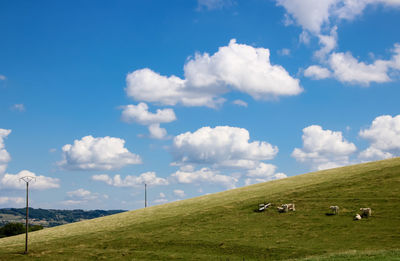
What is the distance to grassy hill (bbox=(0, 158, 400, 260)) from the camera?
160ft

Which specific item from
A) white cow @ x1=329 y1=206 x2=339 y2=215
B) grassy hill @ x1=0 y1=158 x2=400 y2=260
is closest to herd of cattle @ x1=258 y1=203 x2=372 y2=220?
white cow @ x1=329 y1=206 x2=339 y2=215

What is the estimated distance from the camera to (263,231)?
58.6 meters

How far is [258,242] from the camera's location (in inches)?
2124

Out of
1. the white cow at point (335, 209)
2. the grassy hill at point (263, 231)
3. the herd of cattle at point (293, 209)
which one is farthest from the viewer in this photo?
the white cow at point (335, 209)

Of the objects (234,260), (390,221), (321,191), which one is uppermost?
(321,191)

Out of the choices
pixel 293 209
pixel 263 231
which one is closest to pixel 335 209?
pixel 293 209

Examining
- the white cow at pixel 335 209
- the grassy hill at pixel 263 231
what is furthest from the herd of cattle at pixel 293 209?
the grassy hill at pixel 263 231

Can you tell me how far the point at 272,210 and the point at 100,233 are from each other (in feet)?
107

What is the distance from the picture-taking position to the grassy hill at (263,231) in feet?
160

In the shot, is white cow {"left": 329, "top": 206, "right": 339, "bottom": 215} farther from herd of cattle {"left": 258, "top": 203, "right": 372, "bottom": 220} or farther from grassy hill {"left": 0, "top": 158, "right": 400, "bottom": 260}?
grassy hill {"left": 0, "top": 158, "right": 400, "bottom": 260}

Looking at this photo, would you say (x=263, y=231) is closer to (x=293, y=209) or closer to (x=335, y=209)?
(x=293, y=209)

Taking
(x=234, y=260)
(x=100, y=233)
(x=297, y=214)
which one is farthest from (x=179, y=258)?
(x=100, y=233)

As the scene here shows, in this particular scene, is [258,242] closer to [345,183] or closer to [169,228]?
[169,228]

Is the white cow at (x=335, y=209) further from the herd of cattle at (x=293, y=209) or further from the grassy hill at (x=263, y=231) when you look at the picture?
the grassy hill at (x=263, y=231)
